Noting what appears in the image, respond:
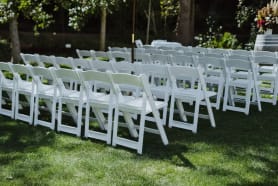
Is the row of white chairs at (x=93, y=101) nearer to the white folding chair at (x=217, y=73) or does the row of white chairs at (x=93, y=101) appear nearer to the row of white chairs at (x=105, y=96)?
the row of white chairs at (x=105, y=96)

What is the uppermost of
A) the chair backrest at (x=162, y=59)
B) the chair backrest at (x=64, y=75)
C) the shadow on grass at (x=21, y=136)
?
the chair backrest at (x=162, y=59)

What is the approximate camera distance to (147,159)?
504 centimetres

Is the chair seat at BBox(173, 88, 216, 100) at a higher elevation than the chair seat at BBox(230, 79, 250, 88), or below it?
below

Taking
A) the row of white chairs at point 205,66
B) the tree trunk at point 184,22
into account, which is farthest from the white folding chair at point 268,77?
the tree trunk at point 184,22

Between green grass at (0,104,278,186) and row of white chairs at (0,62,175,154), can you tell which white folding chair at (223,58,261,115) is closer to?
green grass at (0,104,278,186)

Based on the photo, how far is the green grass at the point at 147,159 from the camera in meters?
4.47

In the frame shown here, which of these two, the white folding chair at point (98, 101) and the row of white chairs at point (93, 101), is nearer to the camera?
the row of white chairs at point (93, 101)

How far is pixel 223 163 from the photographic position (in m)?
4.98

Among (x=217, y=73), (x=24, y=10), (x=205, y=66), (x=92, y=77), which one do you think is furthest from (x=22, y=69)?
(x=24, y=10)

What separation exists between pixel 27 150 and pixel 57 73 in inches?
45.2

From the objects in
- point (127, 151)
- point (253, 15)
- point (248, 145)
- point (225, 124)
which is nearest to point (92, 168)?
point (127, 151)

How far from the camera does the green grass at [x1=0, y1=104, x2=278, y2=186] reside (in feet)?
14.7

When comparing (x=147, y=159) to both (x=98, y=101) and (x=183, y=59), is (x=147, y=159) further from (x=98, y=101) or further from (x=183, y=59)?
(x=183, y=59)

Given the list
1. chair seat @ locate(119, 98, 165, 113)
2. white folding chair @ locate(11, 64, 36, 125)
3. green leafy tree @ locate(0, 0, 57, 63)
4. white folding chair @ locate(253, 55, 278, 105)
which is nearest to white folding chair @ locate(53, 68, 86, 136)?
white folding chair @ locate(11, 64, 36, 125)
